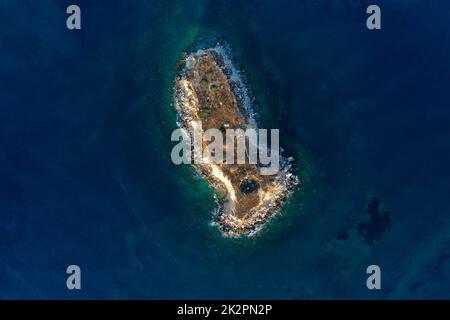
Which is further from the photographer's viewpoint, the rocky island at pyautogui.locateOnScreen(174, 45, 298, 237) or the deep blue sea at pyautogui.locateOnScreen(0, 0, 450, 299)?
the deep blue sea at pyautogui.locateOnScreen(0, 0, 450, 299)

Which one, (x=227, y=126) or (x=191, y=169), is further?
(x=191, y=169)

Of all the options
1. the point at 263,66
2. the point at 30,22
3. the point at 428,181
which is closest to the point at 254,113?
the point at 263,66

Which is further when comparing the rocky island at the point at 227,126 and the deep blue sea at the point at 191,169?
the deep blue sea at the point at 191,169

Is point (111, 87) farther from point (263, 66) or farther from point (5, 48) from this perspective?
point (263, 66)

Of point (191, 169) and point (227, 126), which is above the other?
point (227, 126)
